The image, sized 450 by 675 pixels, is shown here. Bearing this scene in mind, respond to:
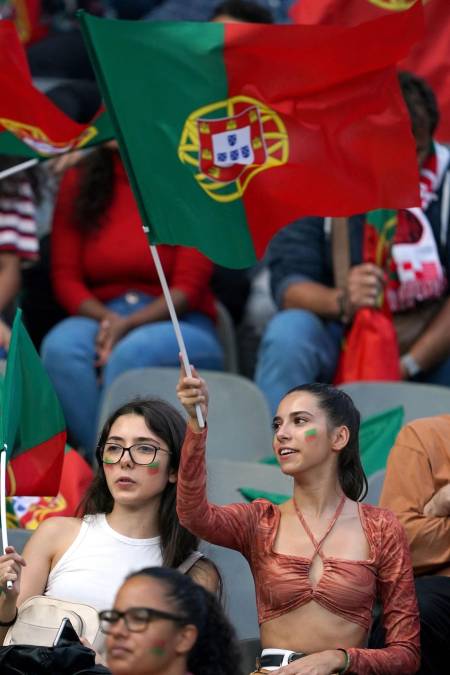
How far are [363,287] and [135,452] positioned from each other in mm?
1783

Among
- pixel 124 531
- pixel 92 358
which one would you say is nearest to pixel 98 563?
pixel 124 531

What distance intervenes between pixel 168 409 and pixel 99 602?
55 centimetres

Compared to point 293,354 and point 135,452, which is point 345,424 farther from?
point 293,354

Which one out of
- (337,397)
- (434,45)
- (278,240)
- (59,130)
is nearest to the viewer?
(337,397)

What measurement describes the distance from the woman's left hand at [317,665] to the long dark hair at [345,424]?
0.50m

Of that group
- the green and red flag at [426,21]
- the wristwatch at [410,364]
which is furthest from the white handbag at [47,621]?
the green and red flag at [426,21]

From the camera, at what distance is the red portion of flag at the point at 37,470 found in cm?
401

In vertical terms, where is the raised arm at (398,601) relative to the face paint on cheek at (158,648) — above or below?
above

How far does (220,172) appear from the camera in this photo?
3.92m

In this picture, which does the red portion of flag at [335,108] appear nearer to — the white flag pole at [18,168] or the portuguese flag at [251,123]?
the portuguese flag at [251,123]

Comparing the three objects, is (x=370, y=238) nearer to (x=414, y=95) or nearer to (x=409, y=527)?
(x=414, y=95)

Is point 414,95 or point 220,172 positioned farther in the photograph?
point 414,95

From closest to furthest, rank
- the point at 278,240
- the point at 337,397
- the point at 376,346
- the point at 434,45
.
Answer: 1. the point at 337,397
2. the point at 376,346
3. the point at 278,240
4. the point at 434,45

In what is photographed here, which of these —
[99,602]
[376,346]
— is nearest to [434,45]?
[376,346]
